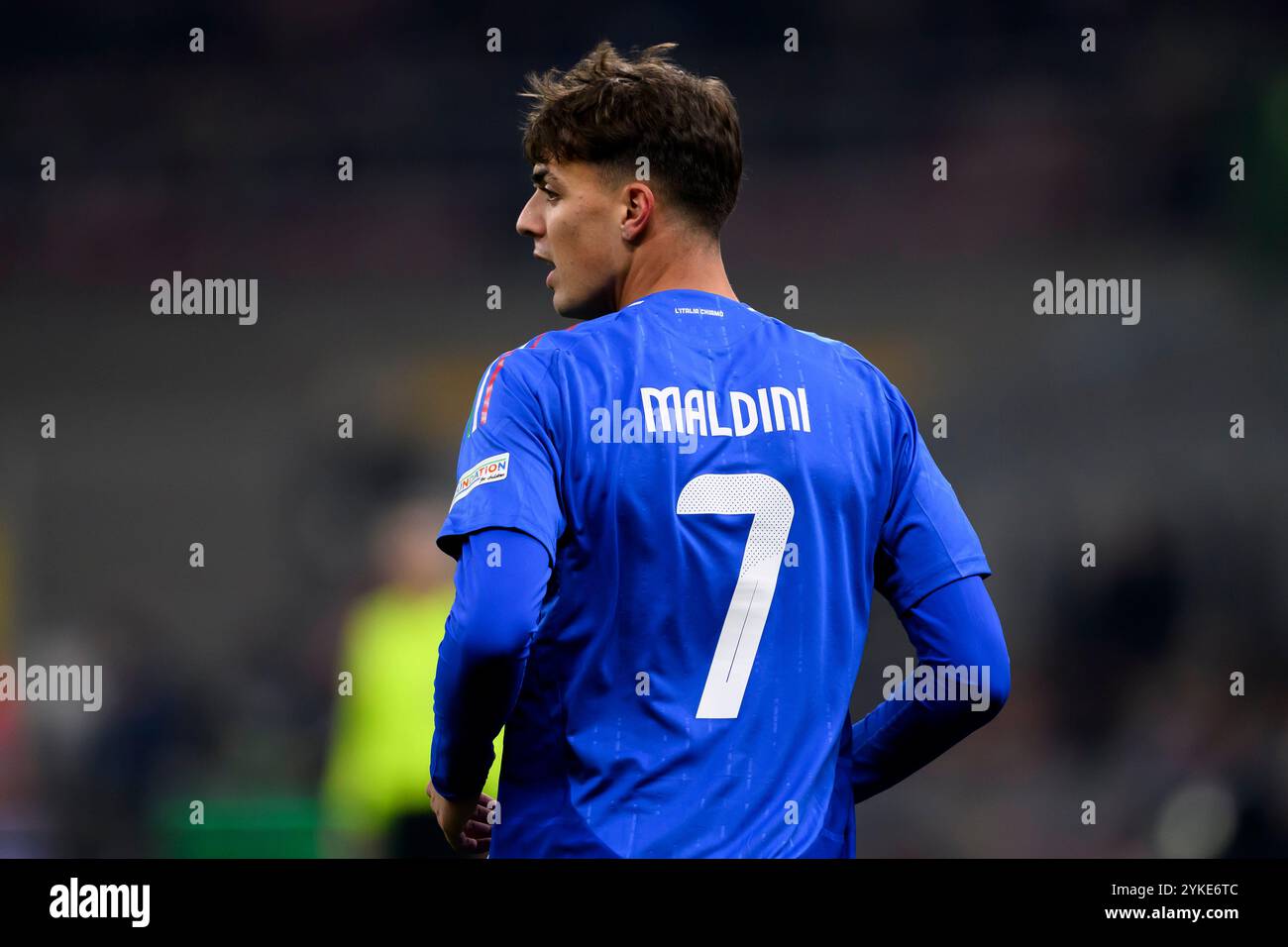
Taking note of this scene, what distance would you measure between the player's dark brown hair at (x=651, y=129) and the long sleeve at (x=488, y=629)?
0.63 m

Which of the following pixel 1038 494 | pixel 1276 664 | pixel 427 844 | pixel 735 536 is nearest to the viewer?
pixel 735 536

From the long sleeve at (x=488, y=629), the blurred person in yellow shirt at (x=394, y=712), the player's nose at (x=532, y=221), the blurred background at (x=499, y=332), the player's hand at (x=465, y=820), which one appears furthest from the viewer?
the blurred background at (x=499, y=332)

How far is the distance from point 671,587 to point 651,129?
27.6 inches

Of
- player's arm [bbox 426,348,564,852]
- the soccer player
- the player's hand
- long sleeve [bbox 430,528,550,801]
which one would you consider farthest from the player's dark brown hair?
the player's hand

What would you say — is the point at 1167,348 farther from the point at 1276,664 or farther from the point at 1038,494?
the point at 1276,664

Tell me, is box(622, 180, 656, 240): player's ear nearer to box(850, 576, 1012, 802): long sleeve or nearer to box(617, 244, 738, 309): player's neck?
box(617, 244, 738, 309): player's neck

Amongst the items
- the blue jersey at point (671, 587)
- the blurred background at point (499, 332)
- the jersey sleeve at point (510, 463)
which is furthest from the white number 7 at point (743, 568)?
the blurred background at point (499, 332)

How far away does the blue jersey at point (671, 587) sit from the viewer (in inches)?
71.6

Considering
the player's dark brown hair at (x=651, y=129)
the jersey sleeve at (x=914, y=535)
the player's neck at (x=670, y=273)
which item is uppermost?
the player's dark brown hair at (x=651, y=129)

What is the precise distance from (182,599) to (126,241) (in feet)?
7.40

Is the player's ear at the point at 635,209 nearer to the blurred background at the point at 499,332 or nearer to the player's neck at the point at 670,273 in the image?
the player's neck at the point at 670,273

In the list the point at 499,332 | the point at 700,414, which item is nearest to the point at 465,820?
the point at 700,414

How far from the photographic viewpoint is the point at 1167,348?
25.5ft

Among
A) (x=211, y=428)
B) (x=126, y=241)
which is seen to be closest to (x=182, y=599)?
(x=211, y=428)
